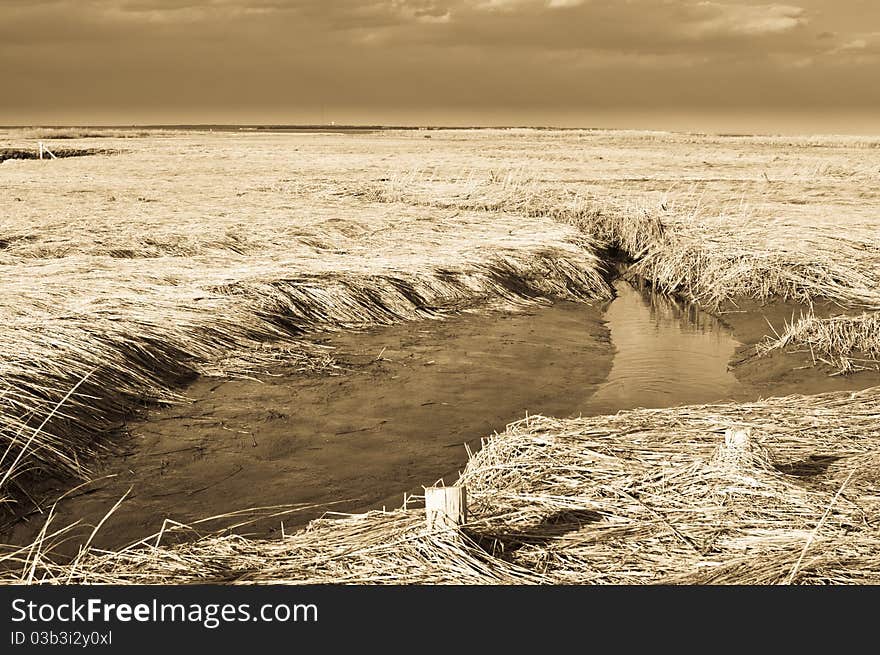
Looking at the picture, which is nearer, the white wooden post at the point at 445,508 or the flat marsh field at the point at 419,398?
the white wooden post at the point at 445,508

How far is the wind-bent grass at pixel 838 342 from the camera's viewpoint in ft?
31.1

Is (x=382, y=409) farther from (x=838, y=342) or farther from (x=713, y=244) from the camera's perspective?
(x=713, y=244)

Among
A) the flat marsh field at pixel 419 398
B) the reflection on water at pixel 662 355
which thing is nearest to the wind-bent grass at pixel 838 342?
the flat marsh field at pixel 419 398

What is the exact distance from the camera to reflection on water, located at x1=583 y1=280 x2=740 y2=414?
28.9 feet

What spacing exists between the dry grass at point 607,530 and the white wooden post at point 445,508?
0.07 metres

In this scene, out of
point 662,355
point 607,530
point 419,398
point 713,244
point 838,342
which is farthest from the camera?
point 713,244

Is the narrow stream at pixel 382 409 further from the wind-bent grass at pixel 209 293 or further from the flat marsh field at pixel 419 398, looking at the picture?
the wind-bent grass at pixel 209 293

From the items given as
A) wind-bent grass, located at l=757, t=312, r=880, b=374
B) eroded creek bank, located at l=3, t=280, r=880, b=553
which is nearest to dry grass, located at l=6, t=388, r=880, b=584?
eroded creek bank, located at l=3, t=280, r=880, b=553

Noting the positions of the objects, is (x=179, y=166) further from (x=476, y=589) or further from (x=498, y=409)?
(x=476, y=589)

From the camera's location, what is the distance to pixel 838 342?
988 cm

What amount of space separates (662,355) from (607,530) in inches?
251

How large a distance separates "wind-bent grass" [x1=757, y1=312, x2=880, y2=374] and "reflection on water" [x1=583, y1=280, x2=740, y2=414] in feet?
2.35

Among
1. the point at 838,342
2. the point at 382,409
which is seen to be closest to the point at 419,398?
the point at 382,409

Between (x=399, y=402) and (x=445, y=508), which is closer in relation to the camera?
(x=445, y=508)
